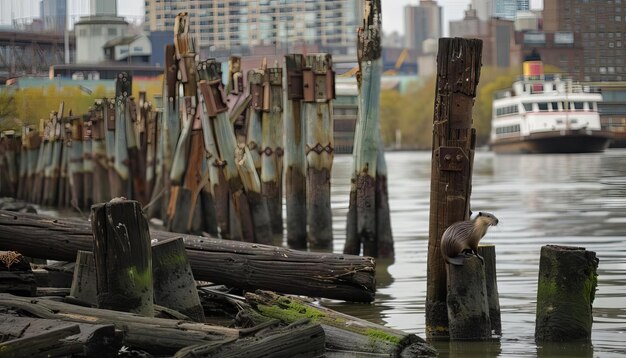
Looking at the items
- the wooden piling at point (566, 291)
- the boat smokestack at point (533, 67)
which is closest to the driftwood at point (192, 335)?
the wooden piling at point (566, 291)

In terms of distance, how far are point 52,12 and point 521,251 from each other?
4372 centimetres

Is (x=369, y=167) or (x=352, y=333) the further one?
(x=369, y=167)

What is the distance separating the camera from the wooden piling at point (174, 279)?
9594 millimetres

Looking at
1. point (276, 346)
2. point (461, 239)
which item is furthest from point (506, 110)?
point (276, 346)

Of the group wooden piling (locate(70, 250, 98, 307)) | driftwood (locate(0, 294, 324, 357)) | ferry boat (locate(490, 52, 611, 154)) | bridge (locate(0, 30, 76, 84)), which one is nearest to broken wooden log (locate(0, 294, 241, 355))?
driftwood (locate(0, 294, 324, 357))

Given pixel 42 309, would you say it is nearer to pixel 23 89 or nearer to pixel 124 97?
pixel 124 97

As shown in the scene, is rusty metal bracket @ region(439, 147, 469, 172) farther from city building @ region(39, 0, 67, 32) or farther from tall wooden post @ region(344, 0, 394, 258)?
city building @ region(39, 0, 67, 32)

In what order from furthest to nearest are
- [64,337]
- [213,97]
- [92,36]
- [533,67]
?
[92,36] < [533,67] < [213,97] < [64,337]

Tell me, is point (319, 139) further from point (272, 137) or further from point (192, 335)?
point (192, 335)

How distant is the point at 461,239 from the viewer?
9.21 m

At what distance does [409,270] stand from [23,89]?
16.7 m

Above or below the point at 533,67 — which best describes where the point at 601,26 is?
above

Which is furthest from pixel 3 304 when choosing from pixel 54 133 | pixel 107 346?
pixel 54 133

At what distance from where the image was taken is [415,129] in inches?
4953
